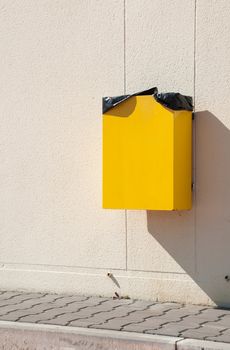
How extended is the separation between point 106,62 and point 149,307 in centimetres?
211

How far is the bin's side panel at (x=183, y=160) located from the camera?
665 centimetres

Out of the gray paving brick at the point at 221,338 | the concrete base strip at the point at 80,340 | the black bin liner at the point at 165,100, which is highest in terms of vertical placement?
the black bin liner at the point at 165,100

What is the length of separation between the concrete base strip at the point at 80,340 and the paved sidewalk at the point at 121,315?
142 mm

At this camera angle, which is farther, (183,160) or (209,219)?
(209,219)

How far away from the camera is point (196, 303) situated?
6.96m

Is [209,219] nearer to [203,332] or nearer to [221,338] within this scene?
[203,332]

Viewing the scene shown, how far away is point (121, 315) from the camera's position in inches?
260

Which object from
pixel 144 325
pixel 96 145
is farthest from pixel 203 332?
pixel 96 145

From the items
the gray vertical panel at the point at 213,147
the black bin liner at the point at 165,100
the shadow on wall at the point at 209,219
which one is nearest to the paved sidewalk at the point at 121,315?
the shadow on wall at the point at 209,219

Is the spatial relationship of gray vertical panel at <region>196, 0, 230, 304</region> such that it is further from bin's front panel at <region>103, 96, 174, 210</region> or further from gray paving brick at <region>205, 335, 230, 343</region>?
gray paving brick at <region>205, 335, 230, 343</region>

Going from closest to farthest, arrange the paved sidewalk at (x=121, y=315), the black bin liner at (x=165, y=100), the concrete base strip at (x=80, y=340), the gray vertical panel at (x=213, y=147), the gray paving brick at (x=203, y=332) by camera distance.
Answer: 1. the concrete base strip at (x=80, y=340)
2. the gray paving brick at (x=203, y=332)
3. the paved sidewalk at (x=121, y=315)
4. the black bin liner at (x=165, y=100)
5. the gray vertical panel at (x=213, y=147)

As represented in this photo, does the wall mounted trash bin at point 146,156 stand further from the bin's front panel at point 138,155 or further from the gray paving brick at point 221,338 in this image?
the gray paving brick at point 221,338

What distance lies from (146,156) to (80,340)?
159cm

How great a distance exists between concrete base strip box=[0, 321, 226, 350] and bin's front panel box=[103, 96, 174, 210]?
121 centimetres
